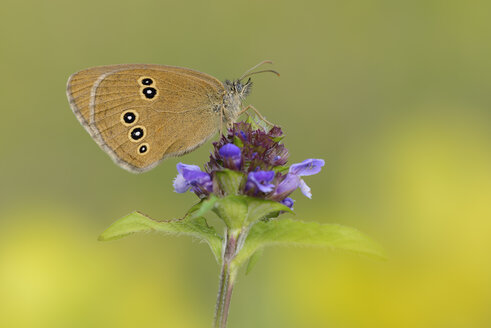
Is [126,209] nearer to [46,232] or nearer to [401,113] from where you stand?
[46,232]

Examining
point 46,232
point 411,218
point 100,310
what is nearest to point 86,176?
point 46,232

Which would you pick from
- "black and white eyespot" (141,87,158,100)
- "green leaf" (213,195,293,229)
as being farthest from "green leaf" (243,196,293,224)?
"black and white eyespot" (141,87,158,100)

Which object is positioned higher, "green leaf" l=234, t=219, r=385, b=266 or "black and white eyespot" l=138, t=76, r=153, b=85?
"black and white eyespot" l=138, t=76, r=153, b=85

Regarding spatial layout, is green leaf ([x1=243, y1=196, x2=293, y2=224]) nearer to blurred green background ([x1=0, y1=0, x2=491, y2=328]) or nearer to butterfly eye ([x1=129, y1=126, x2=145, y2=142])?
butterfly eye ([x1=129, y1=126, x2=145, y2=142])

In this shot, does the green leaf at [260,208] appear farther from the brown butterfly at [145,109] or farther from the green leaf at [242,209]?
the brown butterfly at [145,109]

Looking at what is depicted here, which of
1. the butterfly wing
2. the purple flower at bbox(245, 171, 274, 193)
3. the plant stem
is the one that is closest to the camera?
the plant stem

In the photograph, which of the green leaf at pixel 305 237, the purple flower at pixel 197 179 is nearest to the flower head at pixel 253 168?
the purple flower at pixel 197 179
